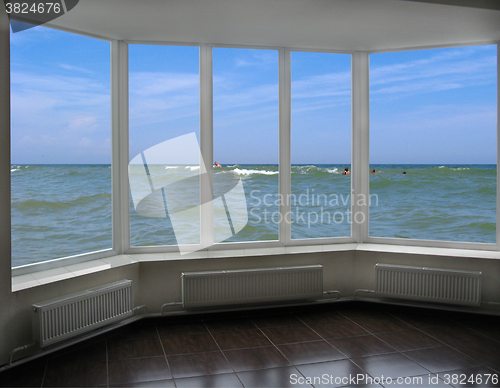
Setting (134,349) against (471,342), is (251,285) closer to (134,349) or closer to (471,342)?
(134,349)

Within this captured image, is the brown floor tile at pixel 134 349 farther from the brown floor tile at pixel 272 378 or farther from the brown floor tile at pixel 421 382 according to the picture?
the brown floor tile at pixel 421 382

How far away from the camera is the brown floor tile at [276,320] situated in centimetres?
375

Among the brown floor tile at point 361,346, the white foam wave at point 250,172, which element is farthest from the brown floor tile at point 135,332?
the white foam wave at point 250,172

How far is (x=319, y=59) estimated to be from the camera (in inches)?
171

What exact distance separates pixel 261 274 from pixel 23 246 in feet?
6.81

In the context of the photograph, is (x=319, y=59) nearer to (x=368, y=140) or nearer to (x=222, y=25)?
(x=368, y=140)

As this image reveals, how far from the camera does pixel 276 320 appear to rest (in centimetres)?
386

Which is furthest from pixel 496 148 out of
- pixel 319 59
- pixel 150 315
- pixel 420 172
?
pixel 150 315

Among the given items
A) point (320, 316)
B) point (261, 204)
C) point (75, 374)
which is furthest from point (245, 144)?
point (75, 374)

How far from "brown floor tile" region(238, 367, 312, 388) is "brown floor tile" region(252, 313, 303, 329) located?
32.5 inches

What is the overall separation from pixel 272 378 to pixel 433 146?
119 inches

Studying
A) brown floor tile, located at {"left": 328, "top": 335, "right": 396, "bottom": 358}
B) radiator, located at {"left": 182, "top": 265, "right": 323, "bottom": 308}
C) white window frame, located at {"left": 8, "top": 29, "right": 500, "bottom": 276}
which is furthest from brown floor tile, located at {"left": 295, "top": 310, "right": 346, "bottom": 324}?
white window frame, located at {"left": 8, "top": 29, "right": 500, "bottom": 276}

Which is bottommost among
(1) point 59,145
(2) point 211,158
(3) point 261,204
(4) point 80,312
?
(4) point 80,312

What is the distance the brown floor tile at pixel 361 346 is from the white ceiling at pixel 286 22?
2621 millimetres
